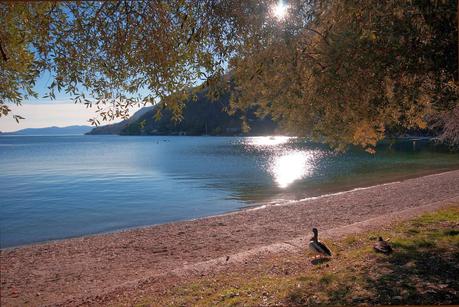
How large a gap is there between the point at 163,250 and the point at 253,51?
11.6 m

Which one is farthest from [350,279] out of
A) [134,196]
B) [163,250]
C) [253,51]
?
[134,196]

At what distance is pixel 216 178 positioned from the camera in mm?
48625

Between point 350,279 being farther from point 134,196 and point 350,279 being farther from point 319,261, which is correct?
point 134,196

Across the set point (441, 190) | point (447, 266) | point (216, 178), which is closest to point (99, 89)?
point (447, 266)

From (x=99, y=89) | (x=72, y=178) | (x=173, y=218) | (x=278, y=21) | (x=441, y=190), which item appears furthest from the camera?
(x=72, y=178)

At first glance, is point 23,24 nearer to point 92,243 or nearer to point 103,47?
point 103,47

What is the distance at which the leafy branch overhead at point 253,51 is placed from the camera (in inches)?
260

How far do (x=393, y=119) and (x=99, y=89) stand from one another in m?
7.40

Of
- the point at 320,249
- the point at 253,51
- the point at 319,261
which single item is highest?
the point at 253,51

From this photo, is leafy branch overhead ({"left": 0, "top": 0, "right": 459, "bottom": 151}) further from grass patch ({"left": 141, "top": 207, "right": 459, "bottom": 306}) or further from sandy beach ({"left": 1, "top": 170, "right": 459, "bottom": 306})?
sandy beach ({"left": 1, "top": 170, "right": 459, "bottom": 306})

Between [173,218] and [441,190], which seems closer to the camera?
[173,218]

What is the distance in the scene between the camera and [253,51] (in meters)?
7.82

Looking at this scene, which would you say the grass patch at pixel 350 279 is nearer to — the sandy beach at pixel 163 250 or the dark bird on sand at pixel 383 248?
the dark bird on sand at pixel 383 248

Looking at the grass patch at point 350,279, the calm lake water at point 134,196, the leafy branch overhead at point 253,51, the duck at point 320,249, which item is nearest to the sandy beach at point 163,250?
the grass patch at point 350,279
